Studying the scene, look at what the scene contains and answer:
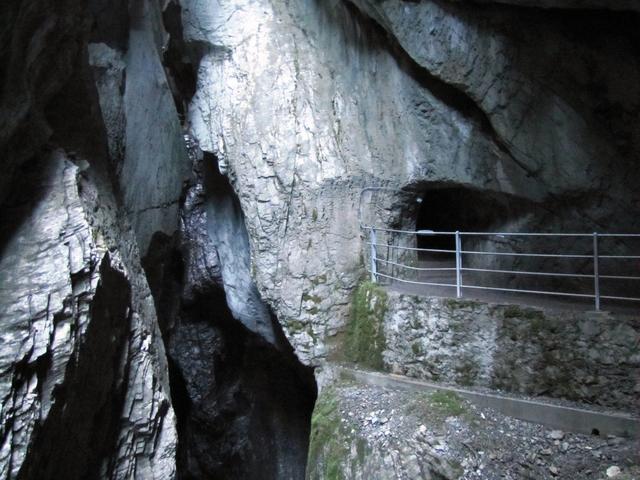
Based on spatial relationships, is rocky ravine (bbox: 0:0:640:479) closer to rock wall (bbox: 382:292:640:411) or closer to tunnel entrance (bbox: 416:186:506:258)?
tunnel entrance (bbox: 416:186:506:258)

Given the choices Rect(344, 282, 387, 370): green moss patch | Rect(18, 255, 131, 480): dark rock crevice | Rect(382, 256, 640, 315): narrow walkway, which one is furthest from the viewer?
Rect(344, 282, 387, 370): green moss patch

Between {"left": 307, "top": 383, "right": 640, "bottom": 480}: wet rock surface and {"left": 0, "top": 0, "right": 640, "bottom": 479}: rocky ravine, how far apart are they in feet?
5.67

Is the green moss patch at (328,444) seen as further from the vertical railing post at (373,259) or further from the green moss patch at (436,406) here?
the vertical railing post at (373,259)

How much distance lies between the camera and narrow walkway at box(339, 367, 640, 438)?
188 inches

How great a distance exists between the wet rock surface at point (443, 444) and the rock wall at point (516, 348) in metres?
0.42

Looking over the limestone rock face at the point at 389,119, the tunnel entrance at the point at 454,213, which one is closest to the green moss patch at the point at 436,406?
the limestone rock face at the point at 389,119

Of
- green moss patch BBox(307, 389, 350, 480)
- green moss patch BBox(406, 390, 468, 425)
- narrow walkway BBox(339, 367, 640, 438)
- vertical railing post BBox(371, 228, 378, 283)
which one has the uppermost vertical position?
vertical railing post BBox(371, 228, 378, 283)

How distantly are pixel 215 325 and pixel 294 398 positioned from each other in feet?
8.24

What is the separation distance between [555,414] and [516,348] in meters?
0.80

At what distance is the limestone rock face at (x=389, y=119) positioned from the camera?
7.48m

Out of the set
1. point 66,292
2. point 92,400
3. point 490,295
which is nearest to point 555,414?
point 490,295

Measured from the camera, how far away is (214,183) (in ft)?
37.5

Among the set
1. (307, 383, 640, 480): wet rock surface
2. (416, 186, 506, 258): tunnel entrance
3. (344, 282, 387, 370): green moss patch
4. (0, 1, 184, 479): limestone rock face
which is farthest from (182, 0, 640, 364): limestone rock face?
(0, 1, 184, 479): limestone rock face

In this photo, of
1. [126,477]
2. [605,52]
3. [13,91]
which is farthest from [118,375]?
[605,52]
